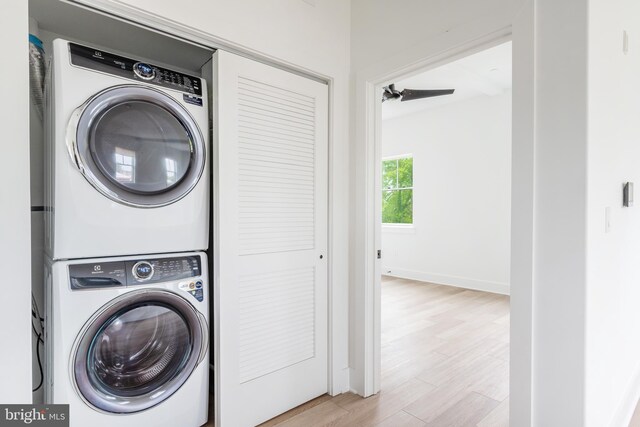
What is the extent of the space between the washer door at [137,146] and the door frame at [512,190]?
105 cm

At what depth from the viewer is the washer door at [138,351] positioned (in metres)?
1.43

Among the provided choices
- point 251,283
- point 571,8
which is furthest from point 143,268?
point 571,8

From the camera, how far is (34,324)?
1.68 m

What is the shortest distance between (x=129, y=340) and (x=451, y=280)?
4.70 metres

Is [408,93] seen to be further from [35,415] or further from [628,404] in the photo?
[35,415]

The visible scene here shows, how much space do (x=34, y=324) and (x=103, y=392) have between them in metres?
0.58

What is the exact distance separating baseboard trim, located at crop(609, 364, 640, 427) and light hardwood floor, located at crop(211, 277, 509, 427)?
527mm

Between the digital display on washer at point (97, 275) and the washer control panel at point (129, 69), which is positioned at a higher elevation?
the washer control panel at point (129, 69)

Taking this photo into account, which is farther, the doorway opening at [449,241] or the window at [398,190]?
the window at [398,190]

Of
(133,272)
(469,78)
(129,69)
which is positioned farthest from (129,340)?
(469,78)

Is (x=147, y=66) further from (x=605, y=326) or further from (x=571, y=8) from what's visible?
(x=605, y=326)

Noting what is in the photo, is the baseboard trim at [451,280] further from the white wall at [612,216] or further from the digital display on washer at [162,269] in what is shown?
the digital display on washer at [162,269]

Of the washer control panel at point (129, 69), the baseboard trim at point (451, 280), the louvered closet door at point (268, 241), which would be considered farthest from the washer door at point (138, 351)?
the baseboard trim at point (451, 280)

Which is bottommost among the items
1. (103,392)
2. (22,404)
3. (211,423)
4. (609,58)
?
(211,423)
